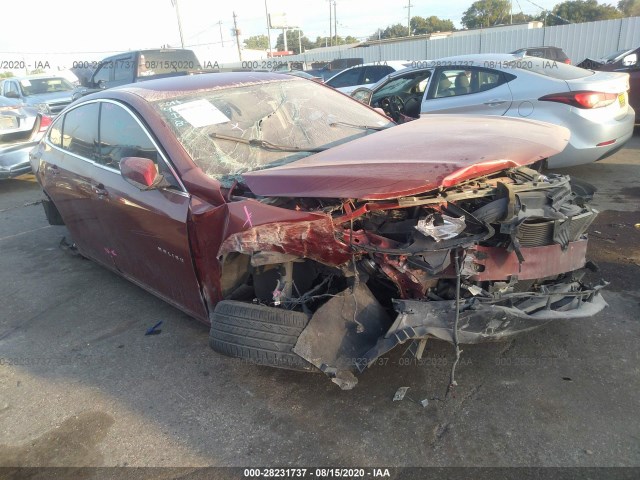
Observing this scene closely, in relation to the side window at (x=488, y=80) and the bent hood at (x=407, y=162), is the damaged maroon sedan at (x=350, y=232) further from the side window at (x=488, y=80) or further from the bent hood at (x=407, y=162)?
the side window at (x=488, y=80)

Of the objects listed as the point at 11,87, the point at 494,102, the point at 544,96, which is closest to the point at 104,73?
the point at 11,87

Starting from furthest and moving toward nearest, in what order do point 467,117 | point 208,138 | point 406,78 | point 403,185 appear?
point 406,78, point 467,117, point 208,138, point 403,185

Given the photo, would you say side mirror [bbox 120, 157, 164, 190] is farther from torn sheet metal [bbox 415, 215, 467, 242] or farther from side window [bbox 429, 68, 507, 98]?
→ side window [bbox 429, 68, 507, 98]

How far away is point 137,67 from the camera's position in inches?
421

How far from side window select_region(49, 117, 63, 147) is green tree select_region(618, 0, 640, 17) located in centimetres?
5573

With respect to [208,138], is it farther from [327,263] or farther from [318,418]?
[318,418]

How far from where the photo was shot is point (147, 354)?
334cm

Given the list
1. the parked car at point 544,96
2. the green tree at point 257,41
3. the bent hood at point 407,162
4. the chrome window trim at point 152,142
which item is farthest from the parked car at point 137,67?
the green tree at point 257,41

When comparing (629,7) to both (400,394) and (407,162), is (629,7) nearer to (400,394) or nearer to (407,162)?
(407,162)

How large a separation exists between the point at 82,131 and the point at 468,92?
4.54 m

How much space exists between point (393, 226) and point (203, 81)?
2.01m

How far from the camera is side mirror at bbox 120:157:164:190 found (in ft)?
9.52

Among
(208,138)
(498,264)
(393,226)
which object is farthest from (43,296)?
(498,264)

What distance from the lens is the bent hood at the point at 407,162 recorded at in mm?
2369
